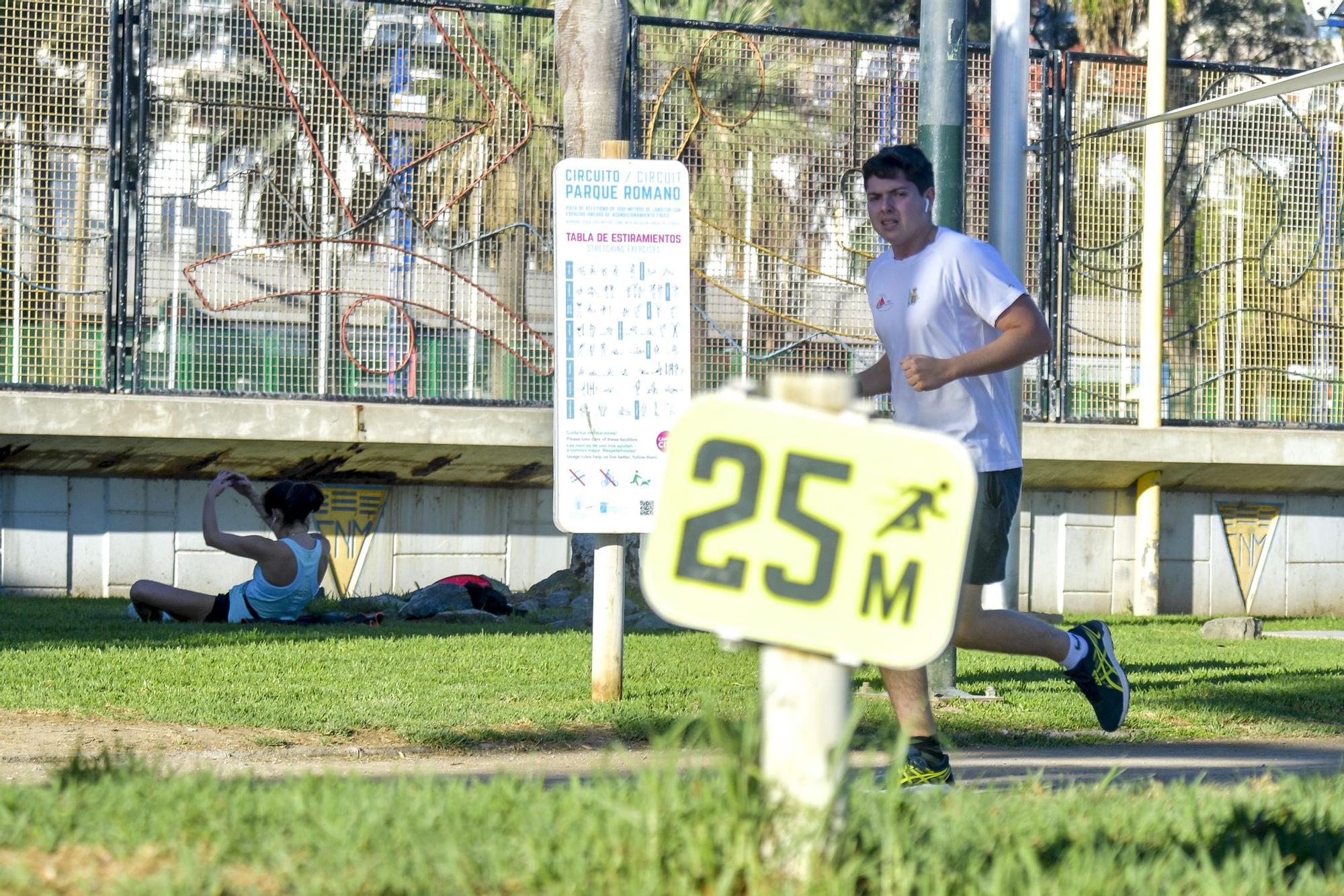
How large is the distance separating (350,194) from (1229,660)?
760 cm

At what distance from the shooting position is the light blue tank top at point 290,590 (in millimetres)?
10031

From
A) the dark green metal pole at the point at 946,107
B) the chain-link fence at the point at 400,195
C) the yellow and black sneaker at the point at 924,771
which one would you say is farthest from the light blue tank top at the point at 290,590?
the yellow and black sneaker at the point at 924,771

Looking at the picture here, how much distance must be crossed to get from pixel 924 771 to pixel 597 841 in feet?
7.10

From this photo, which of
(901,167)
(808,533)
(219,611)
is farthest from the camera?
(219,611)

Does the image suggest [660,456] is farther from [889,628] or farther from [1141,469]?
[1141,469]

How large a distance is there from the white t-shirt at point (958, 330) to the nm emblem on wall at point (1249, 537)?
1065 cm

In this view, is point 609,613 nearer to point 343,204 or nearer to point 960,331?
point 960,331

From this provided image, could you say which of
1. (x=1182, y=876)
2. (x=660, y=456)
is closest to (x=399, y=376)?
(x=660, y=456)

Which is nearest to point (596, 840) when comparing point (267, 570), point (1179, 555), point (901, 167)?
point (901, 167)

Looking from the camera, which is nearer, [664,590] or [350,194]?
[664,590]

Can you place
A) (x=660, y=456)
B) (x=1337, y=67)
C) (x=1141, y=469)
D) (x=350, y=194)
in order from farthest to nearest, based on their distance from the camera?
(x=1141, y=469) < (x=350, y=194) < (x=660, y=456) < (x=1337, y=67)

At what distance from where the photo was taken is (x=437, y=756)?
5957 millimetres

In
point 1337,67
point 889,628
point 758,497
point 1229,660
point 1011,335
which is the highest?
point 1337,67

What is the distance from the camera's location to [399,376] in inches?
523
